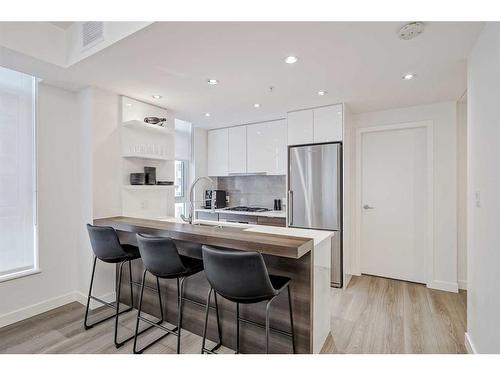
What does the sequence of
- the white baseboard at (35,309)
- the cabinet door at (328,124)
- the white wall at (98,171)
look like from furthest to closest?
the cabinet door at (328,124)
the white wall at (98,171)
the white baseboard at (35,309)

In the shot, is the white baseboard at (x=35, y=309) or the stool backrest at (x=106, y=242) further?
the white baseboard at (x=35, y=309)

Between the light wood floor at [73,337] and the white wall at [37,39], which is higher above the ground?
the white wall at [37,39]

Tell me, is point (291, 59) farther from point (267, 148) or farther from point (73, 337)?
point (73, 337)

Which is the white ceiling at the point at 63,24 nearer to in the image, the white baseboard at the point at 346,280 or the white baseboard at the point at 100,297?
the white baseboard at the point at 100,297

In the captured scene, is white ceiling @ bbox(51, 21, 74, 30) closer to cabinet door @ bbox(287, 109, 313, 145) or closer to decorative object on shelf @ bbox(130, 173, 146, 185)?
decorative object on shelf @ bbox(130, 173, 146, 185)

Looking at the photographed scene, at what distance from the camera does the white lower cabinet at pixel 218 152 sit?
4.82 m

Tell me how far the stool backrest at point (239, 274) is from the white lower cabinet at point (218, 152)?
10.7 ft

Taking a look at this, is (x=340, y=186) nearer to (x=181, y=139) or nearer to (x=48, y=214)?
(x=181, y=139)

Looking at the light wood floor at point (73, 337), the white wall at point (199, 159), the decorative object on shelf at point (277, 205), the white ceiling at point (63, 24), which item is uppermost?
the white ceiling at point (63, 24)

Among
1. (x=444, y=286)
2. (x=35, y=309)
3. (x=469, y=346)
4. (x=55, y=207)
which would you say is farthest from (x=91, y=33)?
(x=444, y=286)

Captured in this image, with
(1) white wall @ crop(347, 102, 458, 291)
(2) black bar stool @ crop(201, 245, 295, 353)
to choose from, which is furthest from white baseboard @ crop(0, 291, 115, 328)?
(1) white wall @ crop(347, 102, 458, 291)

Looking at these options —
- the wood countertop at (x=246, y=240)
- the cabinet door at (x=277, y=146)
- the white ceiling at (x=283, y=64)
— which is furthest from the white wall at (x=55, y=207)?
the cabinet door at (x=277, y=146)
